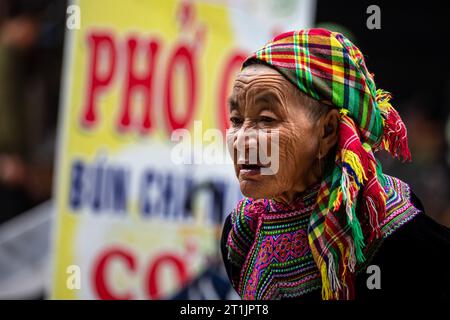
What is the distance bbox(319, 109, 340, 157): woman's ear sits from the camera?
222 centimetres

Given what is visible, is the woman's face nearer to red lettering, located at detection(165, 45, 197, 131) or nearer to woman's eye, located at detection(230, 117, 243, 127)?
woman's eye, located at detection(230, 117, 243, 127)

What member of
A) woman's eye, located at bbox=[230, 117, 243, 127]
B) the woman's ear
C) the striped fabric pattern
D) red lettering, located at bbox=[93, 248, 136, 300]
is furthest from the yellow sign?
the woman's ear

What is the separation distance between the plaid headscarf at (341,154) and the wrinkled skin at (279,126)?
4 centimetres

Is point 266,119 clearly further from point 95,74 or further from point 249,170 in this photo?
point 95,74

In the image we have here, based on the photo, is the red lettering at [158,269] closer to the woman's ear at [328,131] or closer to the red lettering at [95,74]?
the red lettering at [95,74]

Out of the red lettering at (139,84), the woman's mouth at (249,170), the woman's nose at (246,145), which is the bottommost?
the woman's mouth at (249,170)

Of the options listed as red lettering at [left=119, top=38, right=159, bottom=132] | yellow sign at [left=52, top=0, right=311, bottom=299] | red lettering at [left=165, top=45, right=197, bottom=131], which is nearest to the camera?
yellow sign at [left=52, top=0, right=311, bottom=299]

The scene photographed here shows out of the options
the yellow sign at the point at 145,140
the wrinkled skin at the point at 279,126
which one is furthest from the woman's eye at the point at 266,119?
the yellow sign at the point at 145,140

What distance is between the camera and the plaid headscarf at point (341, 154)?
215cm

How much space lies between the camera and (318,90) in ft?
7.18

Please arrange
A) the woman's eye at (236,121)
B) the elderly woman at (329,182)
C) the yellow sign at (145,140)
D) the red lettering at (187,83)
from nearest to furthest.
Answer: the elderly woman at (329,182) < the woman's eye at (236,121) < the yellow sign at (145,140) < the red lettering at (187,83)

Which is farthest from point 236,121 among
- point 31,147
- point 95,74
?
point 31,147

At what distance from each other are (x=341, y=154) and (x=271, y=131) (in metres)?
0.19
